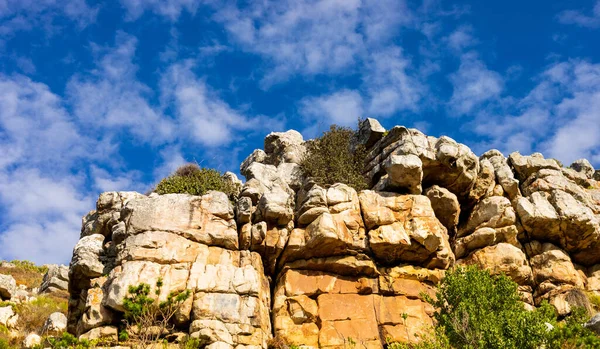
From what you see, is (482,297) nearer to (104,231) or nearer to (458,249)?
(458,249)

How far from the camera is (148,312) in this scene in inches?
770

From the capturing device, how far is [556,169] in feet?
111

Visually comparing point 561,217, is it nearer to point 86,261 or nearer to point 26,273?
point 86,261

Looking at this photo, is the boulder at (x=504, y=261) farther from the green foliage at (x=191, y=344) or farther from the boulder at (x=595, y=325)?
the green foliage at (x=191, y=344)

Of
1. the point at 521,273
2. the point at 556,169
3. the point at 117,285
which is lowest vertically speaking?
the point at 117,285

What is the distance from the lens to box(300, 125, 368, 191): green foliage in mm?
30609

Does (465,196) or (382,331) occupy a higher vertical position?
(465,196)

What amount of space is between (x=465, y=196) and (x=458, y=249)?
3110 millimetres

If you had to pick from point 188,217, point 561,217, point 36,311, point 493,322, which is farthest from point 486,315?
point 36,311

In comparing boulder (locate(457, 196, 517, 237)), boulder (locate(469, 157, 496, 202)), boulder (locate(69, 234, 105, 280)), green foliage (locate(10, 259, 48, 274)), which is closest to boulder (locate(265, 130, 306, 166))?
boulder (locate(469, 157, 496, 202))

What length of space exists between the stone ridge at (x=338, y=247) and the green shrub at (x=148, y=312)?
631 millimetres

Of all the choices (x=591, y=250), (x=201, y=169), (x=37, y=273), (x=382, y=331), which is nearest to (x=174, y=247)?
(x=201, y=169)

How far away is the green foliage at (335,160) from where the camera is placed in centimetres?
3061

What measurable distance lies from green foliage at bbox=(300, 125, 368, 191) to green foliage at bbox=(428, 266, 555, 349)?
31.4 feet
